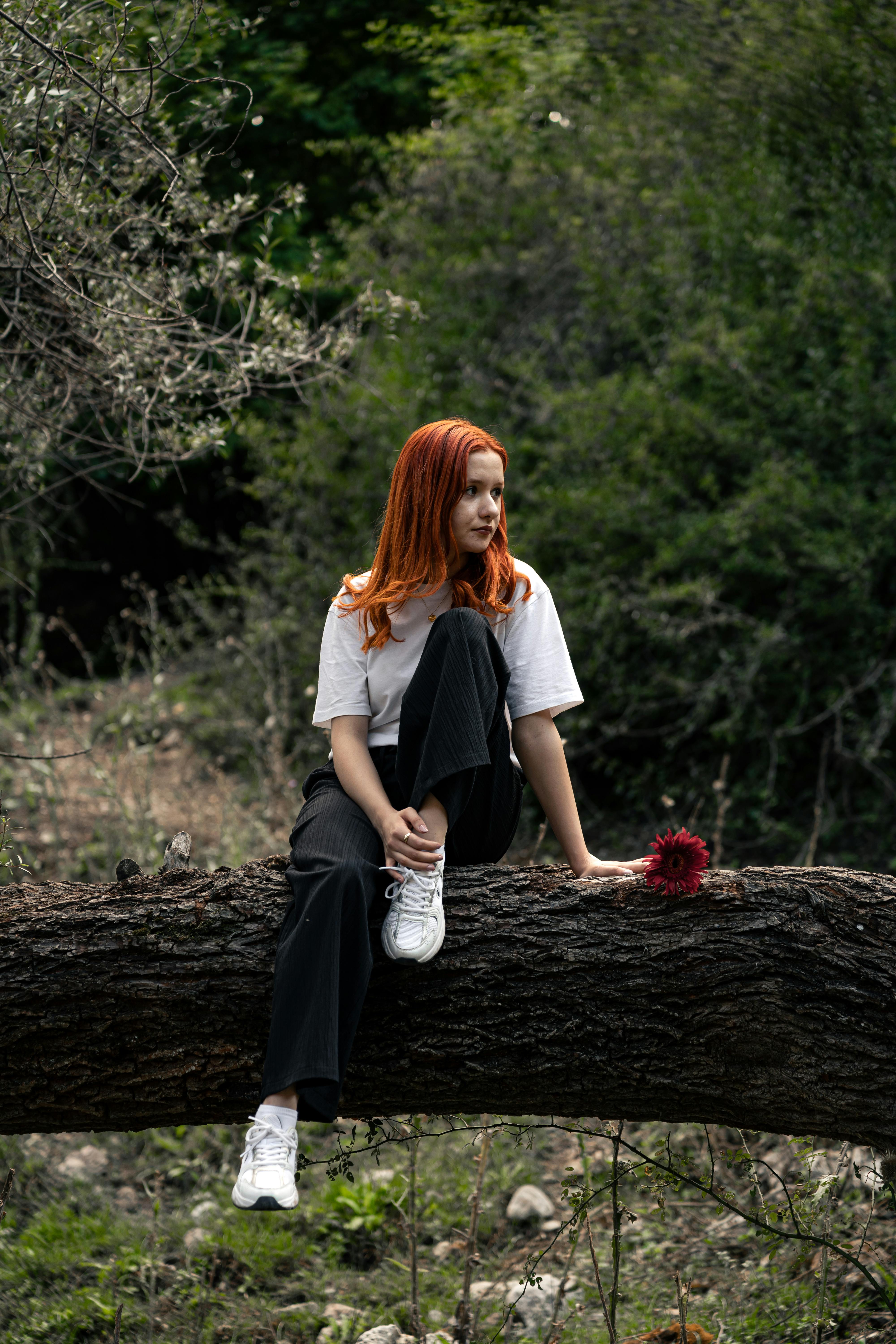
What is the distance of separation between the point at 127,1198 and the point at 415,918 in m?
2.18

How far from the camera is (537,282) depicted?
672 centimetres

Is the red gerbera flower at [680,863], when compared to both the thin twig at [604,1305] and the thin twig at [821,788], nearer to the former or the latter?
the thin twig at [604,1305]

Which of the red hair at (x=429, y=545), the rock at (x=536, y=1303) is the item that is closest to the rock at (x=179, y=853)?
the red hair at (x=429, y=545)

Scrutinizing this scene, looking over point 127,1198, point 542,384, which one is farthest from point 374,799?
point 542,384

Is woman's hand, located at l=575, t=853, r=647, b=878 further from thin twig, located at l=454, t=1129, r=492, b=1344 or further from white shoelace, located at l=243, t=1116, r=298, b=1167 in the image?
white shoelace, located at l=243, t=1116, r=298, b=1167

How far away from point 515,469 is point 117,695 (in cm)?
351

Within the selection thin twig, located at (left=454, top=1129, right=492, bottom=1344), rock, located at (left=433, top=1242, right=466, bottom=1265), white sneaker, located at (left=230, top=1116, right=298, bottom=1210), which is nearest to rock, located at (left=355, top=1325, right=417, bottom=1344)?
thin twig, located at (left=454, top=1129, right=492, bottom=1344)

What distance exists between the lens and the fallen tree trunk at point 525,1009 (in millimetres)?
1859

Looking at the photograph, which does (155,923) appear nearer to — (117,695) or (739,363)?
(739,363)

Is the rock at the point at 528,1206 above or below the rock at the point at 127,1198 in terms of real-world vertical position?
above

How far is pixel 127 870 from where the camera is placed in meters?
2.19

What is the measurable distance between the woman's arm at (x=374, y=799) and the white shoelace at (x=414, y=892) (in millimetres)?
17

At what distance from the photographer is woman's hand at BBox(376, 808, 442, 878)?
78.1 inches

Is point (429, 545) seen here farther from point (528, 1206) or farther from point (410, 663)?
point (528, 1206)
